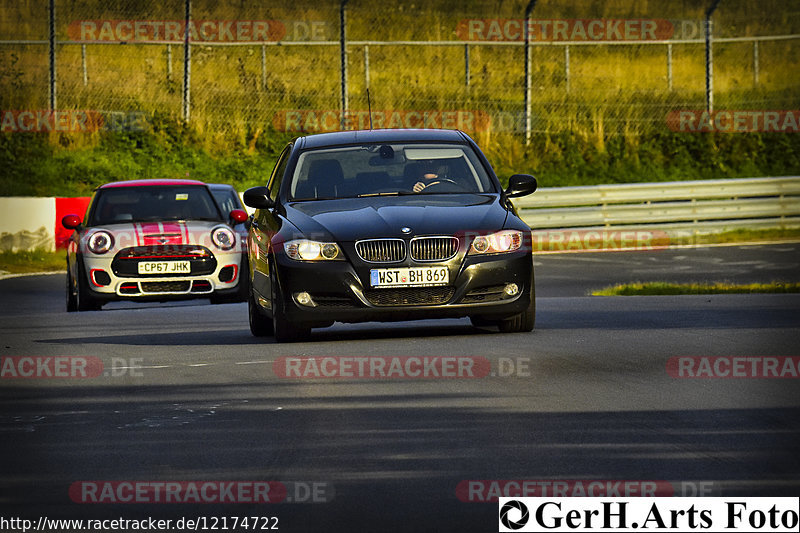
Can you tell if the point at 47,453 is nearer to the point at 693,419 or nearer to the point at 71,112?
the point at 693,419

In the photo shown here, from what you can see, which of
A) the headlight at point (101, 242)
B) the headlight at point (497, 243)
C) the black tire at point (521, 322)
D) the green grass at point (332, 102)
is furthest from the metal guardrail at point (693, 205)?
the headlight at point (497, 243)

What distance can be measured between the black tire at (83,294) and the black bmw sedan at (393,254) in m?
5.08

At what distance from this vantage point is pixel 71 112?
3581cm

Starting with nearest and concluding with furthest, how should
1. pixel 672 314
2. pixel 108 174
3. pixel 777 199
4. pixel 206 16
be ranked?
1. pixel 672 314
2. pixel 777 199
3. pixel 108 174
4. pixel 206 16

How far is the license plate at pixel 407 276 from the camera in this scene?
12.0m

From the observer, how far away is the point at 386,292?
39.6 feet

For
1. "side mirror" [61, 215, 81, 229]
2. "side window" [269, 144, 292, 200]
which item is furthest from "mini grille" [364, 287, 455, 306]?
"side mirror" [61, 215, 81, 229]

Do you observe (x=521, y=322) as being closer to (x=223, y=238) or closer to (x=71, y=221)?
(x=223, y=238)

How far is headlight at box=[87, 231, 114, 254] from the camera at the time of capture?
1795cm

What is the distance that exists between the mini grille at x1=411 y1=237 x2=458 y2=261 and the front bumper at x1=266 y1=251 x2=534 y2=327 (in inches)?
2.4

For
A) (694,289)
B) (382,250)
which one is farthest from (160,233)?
(382,250)

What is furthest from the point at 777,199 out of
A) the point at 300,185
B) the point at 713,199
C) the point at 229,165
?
the point at 300,185

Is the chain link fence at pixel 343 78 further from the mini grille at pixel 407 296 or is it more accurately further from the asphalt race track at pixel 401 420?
the mini grille at pixel 407 296

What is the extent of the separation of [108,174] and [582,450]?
28620mm
